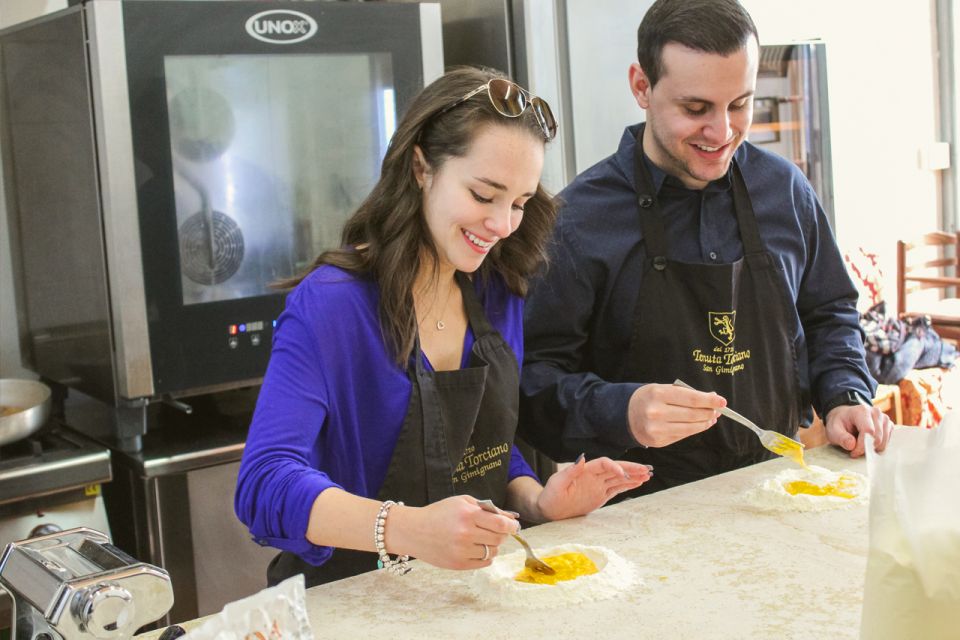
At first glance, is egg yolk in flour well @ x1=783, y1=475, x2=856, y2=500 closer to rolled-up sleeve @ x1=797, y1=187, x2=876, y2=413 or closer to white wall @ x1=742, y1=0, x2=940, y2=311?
rolled-up sleeve @ x1=797, y1=187, x2=876, y2=413

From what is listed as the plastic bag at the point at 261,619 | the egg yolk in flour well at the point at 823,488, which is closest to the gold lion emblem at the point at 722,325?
the egg yolk in flour well at the point at 823,488

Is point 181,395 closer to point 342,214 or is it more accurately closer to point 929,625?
point 342,214

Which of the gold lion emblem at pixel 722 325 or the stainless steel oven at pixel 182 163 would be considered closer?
the gold lion emblem at pixel 722 325

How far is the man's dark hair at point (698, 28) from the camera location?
1723 mm

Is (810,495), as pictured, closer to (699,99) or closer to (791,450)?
(791,450)

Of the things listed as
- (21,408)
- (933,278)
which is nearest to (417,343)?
(21,408)

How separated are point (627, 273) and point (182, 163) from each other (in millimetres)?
975

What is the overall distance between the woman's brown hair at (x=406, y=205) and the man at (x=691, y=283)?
1.14 ft

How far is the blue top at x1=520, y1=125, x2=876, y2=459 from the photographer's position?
72.3 inches

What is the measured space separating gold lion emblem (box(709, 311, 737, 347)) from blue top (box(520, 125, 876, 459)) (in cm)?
10

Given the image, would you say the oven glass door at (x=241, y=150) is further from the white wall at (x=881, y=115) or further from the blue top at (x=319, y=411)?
the white wall at (x=881, y=115)

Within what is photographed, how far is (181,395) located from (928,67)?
15.7 ft

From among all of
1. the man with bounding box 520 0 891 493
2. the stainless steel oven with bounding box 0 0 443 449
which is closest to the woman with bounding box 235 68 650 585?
the man with bounding box 520 0 891 493

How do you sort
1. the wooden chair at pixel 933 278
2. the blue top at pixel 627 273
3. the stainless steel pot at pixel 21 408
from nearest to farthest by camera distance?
1. the blue top at pixel 627 273
2. the stainless steel pot at pixel 21 408
3. the wooden chair at pixel 933 278
